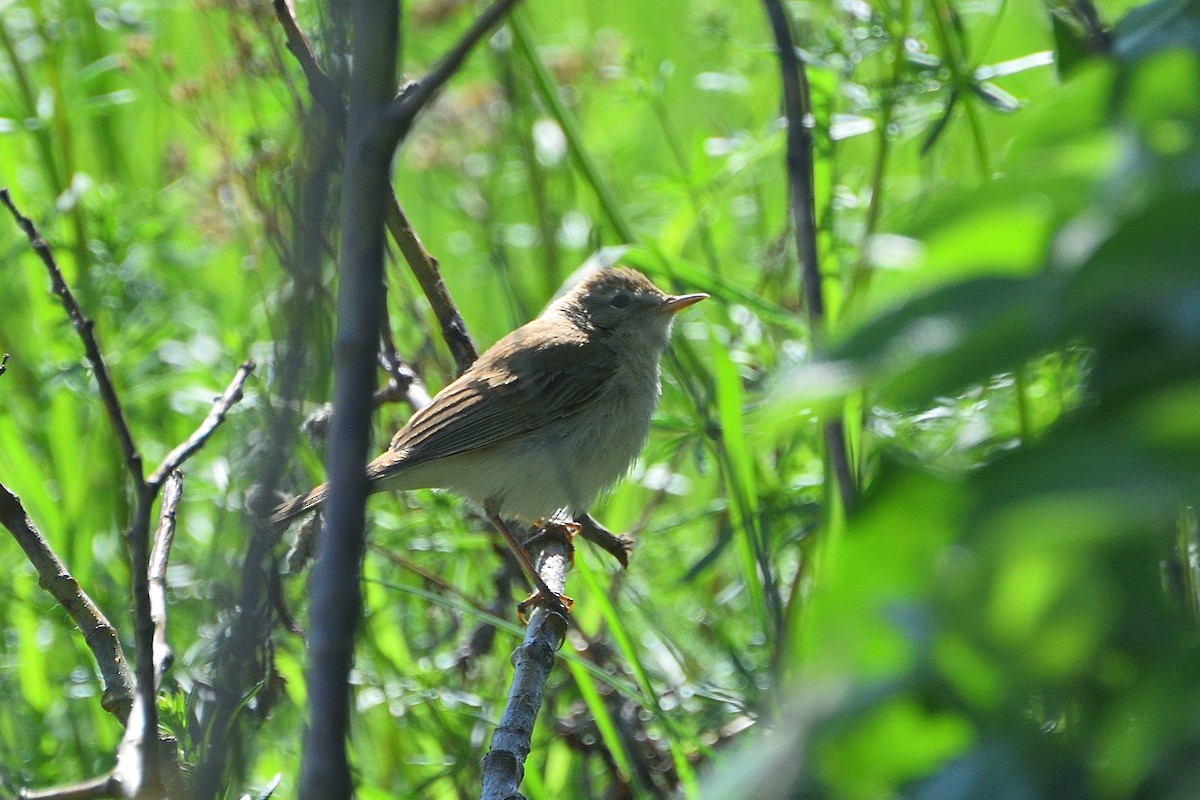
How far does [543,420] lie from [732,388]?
152 cm

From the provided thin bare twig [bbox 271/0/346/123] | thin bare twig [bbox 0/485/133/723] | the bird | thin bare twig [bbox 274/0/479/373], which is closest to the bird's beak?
the bird

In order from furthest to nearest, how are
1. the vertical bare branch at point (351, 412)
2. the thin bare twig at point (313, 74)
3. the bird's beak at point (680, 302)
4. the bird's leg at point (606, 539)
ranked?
the bird's beak at point (680, 302) < the bird's leg at point (606, 539) < the thin bare twig at point (313, 74) < the vertical bare branch at point (351, 412)

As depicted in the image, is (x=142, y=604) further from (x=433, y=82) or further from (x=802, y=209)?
(x=802, y=209)

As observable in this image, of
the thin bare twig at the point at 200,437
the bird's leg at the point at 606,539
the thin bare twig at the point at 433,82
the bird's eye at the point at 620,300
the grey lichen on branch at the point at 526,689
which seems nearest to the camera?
the thin bare twig at the point at 433,82

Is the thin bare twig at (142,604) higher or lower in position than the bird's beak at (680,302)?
higher

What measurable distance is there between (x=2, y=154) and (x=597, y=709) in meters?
2.81

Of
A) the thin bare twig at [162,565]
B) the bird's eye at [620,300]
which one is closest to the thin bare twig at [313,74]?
the thin bare twig at [162,565]

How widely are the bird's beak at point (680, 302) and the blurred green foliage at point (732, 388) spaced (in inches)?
4.2

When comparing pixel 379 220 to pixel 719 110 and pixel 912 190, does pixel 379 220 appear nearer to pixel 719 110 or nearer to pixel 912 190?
pixel 912 190

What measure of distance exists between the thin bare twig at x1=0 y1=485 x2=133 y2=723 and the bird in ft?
3.88

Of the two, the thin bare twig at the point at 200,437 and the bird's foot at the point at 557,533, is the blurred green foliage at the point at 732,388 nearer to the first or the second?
the thin bare twig at the point at 200,437

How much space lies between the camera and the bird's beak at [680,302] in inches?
149

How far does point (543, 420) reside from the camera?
389cm

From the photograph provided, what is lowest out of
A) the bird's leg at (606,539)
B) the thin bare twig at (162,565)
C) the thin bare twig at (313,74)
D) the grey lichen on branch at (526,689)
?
the bird's leg at (606,539)
